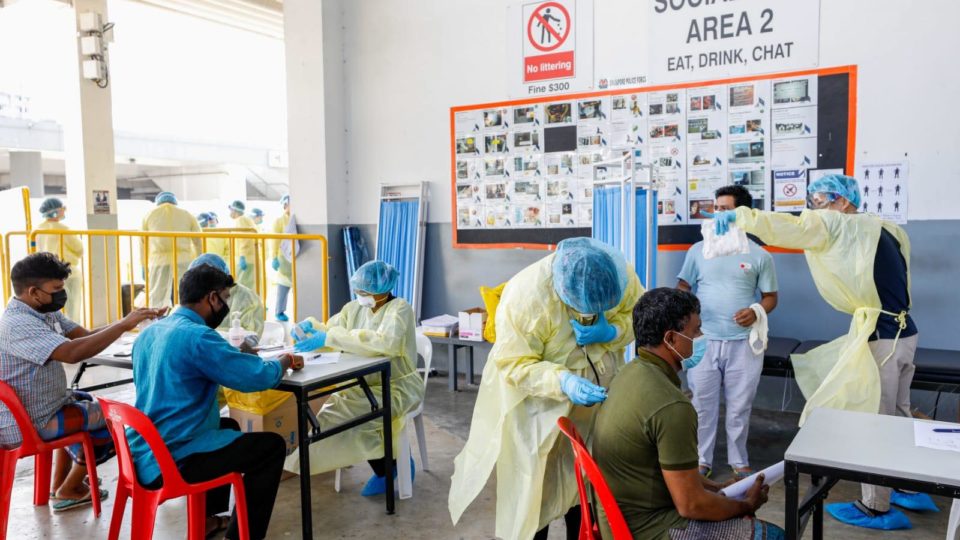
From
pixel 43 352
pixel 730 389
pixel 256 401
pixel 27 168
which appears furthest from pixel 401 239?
pixel 27 168

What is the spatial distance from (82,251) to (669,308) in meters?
6.86

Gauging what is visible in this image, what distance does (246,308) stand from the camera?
3.90m

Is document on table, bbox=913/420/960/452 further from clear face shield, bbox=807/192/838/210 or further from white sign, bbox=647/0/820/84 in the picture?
white sign, bbox=647/0/820/84

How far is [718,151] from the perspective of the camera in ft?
14.6

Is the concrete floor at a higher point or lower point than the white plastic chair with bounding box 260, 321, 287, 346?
lower

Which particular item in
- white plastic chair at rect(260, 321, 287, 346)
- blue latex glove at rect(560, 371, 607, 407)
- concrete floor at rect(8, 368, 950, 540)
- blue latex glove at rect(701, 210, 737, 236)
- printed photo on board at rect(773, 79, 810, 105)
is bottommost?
concrete floor at rect(8, 368, 950, 540)

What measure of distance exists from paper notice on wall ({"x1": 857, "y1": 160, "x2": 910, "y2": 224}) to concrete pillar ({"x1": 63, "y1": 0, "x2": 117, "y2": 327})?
6.83 meters

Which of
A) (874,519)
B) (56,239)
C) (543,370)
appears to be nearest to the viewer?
(543,370)

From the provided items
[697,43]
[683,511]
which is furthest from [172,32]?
[683,511]

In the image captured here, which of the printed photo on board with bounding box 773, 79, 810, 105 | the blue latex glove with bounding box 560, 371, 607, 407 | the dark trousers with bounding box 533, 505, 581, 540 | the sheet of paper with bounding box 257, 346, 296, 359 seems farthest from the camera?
the printed photo on board with bounding box 773, 79, 810, 105

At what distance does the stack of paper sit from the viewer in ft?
16.7

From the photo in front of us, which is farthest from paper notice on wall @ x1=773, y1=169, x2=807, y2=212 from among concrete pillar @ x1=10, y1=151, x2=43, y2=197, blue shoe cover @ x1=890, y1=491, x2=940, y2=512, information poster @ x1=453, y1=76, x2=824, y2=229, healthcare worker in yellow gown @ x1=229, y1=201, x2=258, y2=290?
concrete pillar @ x1=10, y1=151, x2=43, y2=197

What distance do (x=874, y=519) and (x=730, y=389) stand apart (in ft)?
2.62

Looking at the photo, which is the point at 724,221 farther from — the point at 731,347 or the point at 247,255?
the point at 247,255
